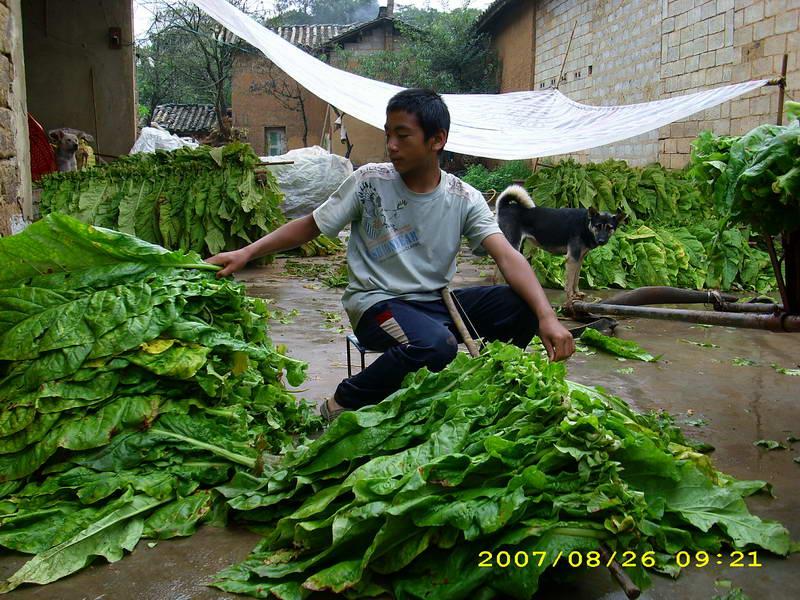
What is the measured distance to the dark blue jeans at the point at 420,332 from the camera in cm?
278

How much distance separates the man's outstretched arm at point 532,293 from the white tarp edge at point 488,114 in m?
4.29

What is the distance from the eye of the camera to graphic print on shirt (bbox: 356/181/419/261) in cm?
304

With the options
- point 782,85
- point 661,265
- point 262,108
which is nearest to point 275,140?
point 262,108

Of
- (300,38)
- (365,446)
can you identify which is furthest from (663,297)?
(300,38)

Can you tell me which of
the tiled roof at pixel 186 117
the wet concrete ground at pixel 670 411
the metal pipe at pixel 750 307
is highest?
the tiled roof at pixel 186 117

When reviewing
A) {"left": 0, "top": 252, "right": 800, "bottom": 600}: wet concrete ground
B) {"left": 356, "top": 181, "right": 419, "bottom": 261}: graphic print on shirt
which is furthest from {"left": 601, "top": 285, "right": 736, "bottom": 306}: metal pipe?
{"left": 356, "top": 181, "right": 419, "bottom": 261}: graphic print on shirt

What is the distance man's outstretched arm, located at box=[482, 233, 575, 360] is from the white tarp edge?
14.1 feet

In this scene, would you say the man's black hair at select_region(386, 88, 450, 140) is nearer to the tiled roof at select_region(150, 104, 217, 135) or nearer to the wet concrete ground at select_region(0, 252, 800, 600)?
the wet concrete ground at select_region(0, 252, 800, 600)

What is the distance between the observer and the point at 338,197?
3117mm

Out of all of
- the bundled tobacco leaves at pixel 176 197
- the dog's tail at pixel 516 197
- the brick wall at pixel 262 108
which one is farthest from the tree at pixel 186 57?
the dog's tail at pixel 516 197

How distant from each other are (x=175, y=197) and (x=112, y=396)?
20.1 feet

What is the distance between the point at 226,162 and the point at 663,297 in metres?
5.91

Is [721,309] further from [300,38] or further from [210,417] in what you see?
[300,38]

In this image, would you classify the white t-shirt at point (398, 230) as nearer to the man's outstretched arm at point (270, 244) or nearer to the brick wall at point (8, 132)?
the man's outstretched arm at point (270, 244)
